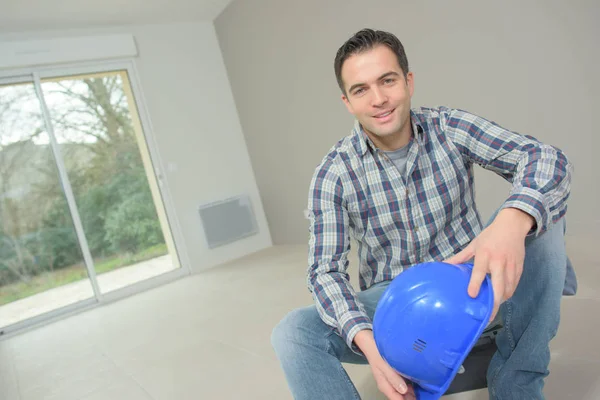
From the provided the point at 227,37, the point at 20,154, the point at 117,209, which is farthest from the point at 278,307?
the point at 227,37

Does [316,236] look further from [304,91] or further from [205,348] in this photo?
[304,91]

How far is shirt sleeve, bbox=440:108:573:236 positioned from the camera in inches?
40.8

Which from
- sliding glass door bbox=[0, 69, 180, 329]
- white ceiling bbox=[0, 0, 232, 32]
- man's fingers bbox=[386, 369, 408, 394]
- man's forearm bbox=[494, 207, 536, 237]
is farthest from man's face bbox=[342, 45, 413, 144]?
sliding glass door bbox=[0, 69, 180, 329]

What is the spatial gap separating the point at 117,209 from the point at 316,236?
3.98 meters

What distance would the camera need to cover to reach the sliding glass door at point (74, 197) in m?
4.34

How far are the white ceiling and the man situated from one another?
3591mm

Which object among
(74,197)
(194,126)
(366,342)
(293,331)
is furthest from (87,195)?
(366,342)

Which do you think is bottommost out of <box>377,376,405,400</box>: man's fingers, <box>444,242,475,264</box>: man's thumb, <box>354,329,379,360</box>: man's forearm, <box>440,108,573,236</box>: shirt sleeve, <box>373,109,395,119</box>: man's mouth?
<box>377,376,405,400</box>: man's fingers

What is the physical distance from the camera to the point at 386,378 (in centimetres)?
99

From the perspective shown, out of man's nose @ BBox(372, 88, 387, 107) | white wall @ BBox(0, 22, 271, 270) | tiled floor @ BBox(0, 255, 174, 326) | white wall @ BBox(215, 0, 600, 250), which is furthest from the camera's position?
white wall @ BBox(0, 22, 271, 270)

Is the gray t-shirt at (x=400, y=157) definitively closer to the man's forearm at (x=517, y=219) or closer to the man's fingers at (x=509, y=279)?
the man's forearm at (x=517, y=219)

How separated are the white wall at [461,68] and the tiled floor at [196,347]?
822 millimetres

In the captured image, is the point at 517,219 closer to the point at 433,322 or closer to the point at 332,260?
the point at 433,322

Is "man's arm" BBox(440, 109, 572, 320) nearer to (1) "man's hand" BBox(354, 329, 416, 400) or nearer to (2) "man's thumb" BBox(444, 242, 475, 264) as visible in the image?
(2) "man's thumb" BBox(444, 242, 475, 264)
